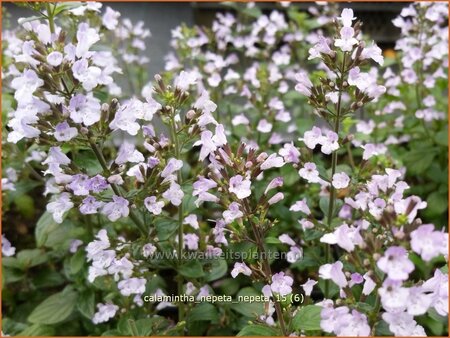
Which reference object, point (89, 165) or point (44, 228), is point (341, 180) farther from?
point (44, 228)

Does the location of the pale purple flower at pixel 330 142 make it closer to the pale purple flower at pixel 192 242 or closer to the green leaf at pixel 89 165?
the pale purple flower at pixel 192 242

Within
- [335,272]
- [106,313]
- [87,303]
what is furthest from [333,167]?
[87,303]

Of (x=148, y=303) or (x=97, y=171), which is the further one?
(x=148, y=303)

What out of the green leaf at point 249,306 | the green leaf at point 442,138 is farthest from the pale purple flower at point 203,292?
the green leaf at point 442,138

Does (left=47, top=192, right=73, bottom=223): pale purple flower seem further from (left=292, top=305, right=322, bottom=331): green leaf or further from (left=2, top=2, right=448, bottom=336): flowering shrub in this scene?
(left=292, top=305, right=322, bottom=331): green leaf

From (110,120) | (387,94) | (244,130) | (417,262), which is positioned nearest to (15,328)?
Answer: (110,120)

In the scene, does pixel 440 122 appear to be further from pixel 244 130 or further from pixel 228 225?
pixel 228 225

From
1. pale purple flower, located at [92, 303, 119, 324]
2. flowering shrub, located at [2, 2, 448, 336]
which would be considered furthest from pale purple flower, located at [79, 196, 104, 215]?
pale purple flower, located at [92, 303, 119, 324]
